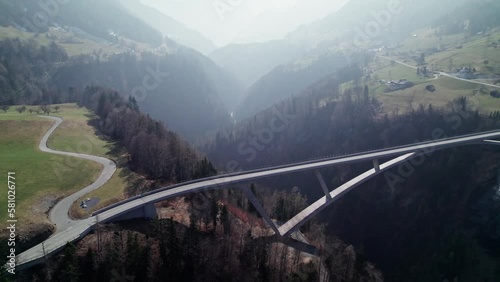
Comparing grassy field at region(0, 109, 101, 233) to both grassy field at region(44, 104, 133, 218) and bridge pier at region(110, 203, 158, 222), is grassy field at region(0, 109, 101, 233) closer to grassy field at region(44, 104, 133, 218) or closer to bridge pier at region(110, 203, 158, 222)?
grassy field at region(44, 104, 133, 218)

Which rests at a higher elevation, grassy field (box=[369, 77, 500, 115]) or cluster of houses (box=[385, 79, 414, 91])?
cluster of houses (box=[385, 79, 414, 91])

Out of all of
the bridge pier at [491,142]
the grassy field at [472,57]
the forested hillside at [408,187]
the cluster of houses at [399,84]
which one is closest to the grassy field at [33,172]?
the forested hillside at [408,187]

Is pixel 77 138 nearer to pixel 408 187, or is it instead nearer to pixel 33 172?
pixel 33 172

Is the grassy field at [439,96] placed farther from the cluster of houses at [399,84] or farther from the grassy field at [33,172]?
the grassy field at [33,172]

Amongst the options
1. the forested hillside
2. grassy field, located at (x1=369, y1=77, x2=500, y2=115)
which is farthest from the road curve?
grassy field, located at (x1=369, y1=77, x2=500, y2=115)

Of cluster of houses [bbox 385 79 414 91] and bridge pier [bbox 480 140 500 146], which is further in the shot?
cluster of houses [bbox 385 79 414 91]

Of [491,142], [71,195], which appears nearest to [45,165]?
[71,195]
